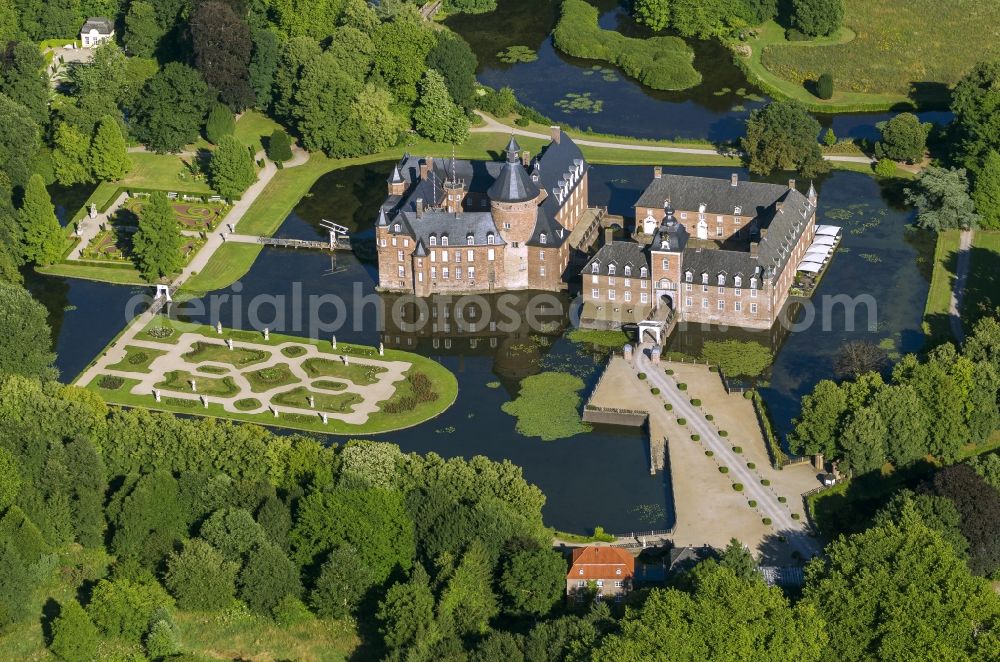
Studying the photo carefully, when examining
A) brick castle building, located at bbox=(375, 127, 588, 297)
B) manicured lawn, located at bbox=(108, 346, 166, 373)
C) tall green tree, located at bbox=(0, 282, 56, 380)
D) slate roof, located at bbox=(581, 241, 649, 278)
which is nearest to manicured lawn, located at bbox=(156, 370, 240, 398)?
manicured lawn, located at bbox=(108, 346, 166, 373)

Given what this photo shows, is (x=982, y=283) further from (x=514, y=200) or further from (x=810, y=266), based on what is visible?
(x=514, y=200)

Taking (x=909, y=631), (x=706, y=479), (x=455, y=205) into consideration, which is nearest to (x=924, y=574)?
(x=909, y=631)

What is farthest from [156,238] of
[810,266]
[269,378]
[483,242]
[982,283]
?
[982,283]

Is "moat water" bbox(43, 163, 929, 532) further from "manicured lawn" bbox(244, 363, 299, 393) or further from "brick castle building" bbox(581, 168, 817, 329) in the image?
"manicured lawn" bbox(244, 363, 299, 393)

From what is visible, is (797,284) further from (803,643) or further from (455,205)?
(803,643)

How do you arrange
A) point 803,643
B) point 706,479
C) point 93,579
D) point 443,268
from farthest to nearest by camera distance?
point 443,268
point 706,479
point 93,579
point 803,643
